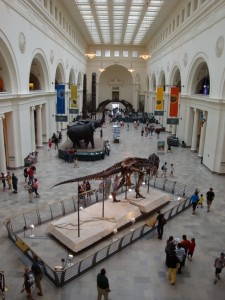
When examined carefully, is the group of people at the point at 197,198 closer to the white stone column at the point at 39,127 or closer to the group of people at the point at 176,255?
the group of people at the point at 176,255

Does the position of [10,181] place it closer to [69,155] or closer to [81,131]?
[69,155]

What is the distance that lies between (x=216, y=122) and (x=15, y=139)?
11.7 meters

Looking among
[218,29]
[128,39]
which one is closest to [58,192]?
[218,29]

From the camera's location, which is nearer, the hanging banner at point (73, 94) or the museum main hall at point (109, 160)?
the museum main hall at point (109, 160)

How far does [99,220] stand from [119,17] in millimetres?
25715

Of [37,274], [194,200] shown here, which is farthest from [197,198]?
[37,274]

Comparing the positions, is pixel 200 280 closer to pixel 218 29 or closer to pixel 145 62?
pixel 218 29

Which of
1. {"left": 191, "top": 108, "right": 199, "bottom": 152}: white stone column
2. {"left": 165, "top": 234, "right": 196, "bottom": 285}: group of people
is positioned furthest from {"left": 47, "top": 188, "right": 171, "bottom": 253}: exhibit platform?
{"left": 191, "top": 108, "right": 199, "bottom": 152}: white stone column

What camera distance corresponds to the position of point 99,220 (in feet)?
31.3

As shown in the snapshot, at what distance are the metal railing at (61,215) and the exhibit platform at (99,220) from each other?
54cm

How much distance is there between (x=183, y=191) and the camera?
13578 millimetres

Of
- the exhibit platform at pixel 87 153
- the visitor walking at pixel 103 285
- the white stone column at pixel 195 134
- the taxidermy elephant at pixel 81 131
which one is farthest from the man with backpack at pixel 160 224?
the white stone column at pixel 195 134

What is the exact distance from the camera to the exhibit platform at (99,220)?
8.52 metres

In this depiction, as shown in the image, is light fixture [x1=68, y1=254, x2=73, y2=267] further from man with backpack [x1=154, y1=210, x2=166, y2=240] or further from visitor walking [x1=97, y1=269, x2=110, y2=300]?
man with backpack [x1=154, y1=210, x2=166, y2=240]
